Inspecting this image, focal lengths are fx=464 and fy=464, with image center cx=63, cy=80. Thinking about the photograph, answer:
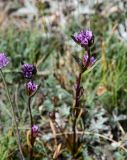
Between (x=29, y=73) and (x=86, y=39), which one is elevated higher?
(x=86, y=39)

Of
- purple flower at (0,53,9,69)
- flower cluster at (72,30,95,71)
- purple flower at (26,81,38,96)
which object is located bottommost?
purple flower at (26,81,38,96)

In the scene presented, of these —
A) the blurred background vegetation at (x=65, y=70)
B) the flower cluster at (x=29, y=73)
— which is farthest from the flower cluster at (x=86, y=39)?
the blurred background vegetation at (x=65, y=70)

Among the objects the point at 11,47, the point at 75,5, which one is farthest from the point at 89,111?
the point at 75,5

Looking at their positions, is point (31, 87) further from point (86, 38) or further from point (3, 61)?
point (86, 38)

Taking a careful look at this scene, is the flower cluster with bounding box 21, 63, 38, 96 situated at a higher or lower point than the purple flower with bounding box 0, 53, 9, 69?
lower

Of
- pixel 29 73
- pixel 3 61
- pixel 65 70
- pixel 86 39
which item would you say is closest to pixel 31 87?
pixel 29 73

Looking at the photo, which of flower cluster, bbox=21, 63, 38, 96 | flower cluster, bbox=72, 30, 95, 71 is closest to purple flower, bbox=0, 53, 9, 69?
flower cluster, bbox=21, 63, 38, 96

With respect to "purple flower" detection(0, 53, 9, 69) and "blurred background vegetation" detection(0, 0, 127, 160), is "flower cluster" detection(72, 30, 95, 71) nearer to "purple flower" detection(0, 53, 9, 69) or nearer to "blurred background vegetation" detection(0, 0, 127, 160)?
"purple flower" detection(0, 53, 9, 69)

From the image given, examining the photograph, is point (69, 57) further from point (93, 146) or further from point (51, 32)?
point (93, 146)
